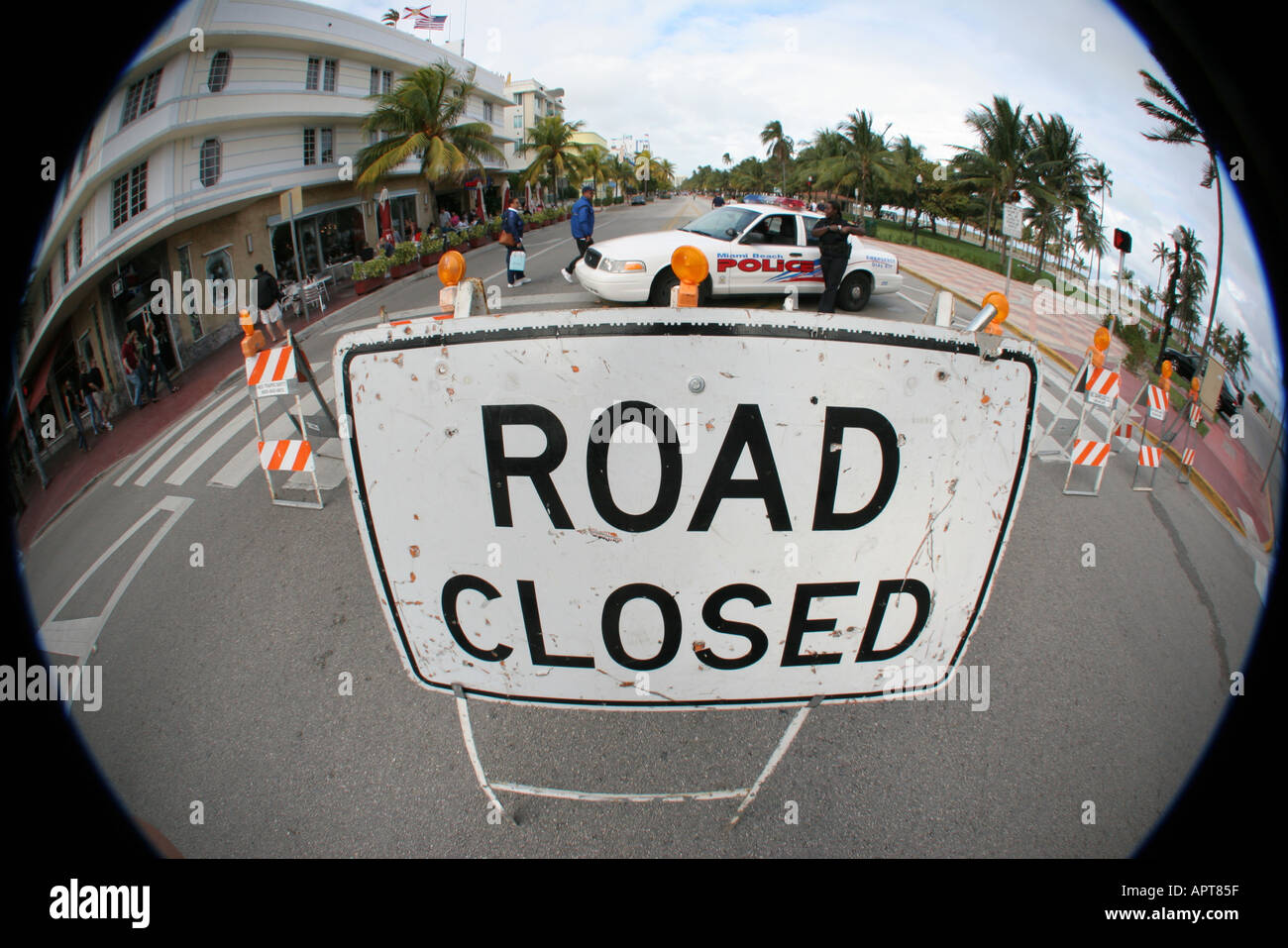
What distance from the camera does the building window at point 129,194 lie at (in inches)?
75.1

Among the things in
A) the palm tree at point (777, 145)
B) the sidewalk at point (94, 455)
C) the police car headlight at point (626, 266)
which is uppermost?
the palm tree at point (777, 145)

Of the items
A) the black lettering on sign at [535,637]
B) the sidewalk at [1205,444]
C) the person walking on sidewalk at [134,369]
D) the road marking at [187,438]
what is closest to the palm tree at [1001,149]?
the sidewalk at [1205,444]

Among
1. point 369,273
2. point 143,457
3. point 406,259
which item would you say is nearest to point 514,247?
point 406,259

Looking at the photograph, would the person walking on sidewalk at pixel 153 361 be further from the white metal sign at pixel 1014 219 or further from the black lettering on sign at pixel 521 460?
the white metal sign at pixel 1014 219

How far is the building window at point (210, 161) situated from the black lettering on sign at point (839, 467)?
282 cm

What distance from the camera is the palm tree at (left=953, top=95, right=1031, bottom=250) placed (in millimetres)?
2428

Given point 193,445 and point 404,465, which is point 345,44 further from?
point 193,445

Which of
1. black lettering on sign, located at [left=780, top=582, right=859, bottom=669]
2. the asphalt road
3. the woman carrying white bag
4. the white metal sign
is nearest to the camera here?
black lettering on sign, located at [left=780, top=582, right=859, bottom=669]

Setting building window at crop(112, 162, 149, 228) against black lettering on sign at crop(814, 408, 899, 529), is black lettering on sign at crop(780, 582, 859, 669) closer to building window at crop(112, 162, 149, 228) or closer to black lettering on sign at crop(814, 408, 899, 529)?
black lettering on sign at crop(814, 408, 899, 529)

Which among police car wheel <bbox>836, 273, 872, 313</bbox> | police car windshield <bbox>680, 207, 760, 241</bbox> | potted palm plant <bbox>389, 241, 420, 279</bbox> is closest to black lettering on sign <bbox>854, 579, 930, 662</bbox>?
police car windshield <bbox>680, 207, 760, 241</bbox>

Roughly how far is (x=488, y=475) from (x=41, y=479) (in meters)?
2.30

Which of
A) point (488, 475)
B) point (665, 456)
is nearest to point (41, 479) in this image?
point (488, 475)

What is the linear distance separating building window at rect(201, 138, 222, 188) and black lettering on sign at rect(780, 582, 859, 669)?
293cm

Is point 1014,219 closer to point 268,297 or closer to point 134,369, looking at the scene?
point 268,297
